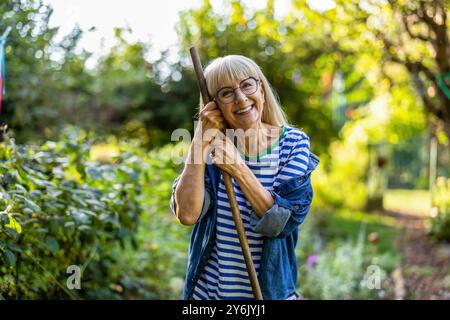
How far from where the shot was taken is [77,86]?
24.8ft

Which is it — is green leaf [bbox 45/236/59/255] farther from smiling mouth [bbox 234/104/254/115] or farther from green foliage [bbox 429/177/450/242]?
green foliage [bbox 429/177/450/242]

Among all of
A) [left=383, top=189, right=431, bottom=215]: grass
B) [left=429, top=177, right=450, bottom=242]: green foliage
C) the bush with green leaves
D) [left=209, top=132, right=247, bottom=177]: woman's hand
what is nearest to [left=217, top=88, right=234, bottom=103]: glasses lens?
[left=209, top=132, right=247, bottom=177]: woman's hand

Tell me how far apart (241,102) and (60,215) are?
128cm

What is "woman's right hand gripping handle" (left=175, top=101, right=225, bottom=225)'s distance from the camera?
1966 mm

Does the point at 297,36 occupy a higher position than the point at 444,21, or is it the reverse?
the point at 297,36

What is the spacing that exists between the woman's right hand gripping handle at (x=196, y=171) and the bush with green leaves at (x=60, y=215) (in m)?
0.67

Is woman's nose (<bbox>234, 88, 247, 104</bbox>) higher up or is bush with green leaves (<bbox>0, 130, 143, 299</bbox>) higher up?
woman's nose (<bbox>234, 88, 247, 104</bbox>)

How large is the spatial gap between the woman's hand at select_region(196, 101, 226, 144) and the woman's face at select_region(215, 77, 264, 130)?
0.03 metres

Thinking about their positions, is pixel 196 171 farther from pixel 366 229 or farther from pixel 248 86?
pixel 366 229

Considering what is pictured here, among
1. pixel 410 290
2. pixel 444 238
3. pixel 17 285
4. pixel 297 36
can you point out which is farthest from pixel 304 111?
pixel 17 285

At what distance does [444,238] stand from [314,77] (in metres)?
2.68

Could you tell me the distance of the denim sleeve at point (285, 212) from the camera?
1906mm

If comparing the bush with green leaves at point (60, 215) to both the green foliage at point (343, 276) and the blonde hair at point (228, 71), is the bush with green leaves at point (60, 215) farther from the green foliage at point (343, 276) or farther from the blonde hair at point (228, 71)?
the green foliage at point (343, 276)
